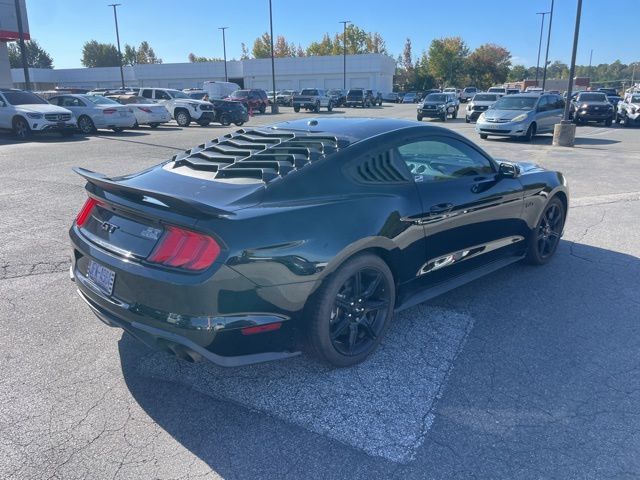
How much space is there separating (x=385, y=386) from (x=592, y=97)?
29.3 metres

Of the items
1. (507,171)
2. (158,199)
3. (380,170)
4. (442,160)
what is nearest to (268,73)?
(507,171)

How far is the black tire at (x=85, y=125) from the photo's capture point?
19.2 metres

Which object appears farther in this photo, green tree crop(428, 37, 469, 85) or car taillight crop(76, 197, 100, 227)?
green tree crop(428, 37, 469, 85)

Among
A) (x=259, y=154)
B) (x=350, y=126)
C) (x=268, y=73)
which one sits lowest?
(x=259, y=154)

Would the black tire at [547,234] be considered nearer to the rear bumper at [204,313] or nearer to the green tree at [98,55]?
the rear bumper at [204,313]

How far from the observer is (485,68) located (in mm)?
93000

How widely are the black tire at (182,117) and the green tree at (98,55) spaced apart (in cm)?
10377

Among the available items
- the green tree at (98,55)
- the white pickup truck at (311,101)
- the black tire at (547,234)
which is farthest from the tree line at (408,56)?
the black tire at (547,234)

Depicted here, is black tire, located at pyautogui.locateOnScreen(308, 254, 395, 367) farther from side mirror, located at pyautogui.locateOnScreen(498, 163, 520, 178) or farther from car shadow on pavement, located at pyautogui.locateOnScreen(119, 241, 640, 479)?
side mirror, located at pyautogui.locateOnScreen(498, 163, 520, 178)

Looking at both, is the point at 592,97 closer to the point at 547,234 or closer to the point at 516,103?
the point at 516,103

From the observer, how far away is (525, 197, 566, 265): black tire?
5152 mm

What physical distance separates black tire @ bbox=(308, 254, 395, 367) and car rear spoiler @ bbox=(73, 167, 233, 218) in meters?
0.82

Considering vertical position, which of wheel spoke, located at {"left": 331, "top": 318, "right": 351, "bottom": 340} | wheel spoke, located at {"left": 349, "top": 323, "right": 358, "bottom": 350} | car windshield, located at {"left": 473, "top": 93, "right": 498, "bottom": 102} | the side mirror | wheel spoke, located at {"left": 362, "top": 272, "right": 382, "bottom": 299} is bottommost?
wheel spoke, located at {"left": 349, "top": 323, "right": 358, "bottom": 350}

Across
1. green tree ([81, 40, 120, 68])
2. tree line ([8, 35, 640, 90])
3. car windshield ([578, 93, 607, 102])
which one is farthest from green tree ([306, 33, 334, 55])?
car windshield ([578, 93, 607, 102])
